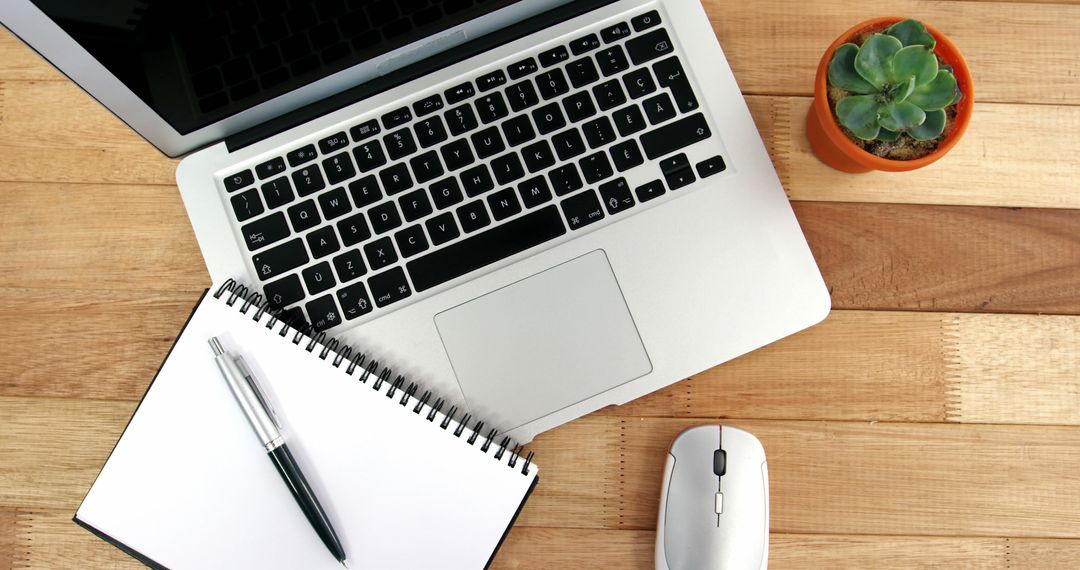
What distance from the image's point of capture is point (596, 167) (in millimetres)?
642

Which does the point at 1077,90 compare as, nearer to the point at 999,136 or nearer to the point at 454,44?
the point at 999,136

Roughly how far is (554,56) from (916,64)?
1.00ft

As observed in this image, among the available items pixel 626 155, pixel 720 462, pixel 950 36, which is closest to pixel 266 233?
pixel 626 155

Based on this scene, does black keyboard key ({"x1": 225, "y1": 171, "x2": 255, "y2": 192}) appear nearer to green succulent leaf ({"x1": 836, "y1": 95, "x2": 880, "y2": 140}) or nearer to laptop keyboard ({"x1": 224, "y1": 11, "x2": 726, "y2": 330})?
laptop keyboard ({"x1": 224, "y1": 11, "x2": 726, "y2": 330})

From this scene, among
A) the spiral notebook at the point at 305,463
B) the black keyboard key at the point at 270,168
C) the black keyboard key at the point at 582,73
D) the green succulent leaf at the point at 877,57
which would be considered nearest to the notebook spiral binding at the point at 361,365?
the spiral notebook at the point at 305,463

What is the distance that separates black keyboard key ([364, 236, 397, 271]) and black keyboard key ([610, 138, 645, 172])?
221 millimetres

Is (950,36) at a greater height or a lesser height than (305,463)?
greater

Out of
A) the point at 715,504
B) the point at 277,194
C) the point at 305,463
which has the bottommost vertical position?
the point at 715,504

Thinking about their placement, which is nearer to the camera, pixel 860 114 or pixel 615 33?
pixel 860 114

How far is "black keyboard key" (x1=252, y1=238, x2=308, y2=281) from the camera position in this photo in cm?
63

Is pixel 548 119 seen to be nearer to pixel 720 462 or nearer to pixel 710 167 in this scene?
pixel 710 167

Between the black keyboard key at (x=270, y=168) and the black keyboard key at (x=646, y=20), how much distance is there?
356 mm

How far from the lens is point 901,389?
2.27 ft

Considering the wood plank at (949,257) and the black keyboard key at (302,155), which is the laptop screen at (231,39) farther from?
the wood plank at (949,257)
